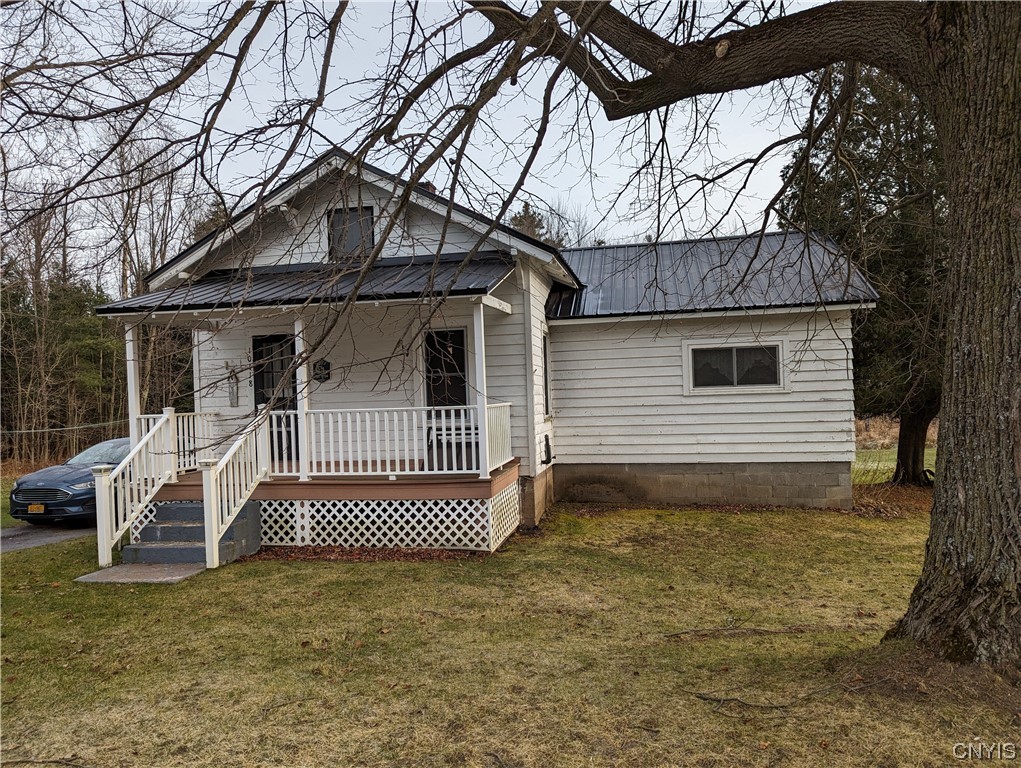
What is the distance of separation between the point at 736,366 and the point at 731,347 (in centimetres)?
35

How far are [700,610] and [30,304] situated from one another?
2266cm

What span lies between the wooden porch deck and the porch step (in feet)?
0.68

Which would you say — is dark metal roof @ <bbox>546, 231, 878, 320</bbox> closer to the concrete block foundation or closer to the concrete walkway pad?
the concrete block foundation

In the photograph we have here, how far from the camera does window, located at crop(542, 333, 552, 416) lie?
11.6 meters

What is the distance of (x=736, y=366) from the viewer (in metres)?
11.7

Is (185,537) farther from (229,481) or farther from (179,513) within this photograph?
(229,481)

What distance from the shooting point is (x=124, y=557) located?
838cm

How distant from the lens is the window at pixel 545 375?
1162 centimetres

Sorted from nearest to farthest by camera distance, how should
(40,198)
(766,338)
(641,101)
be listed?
(40,198), (641,101), (766,338)

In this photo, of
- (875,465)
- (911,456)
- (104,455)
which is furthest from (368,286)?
(875,465)

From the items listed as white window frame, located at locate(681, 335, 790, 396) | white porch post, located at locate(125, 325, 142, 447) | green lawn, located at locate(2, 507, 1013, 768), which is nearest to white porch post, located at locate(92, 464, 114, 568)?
green lawn, located at locate(2, 507, 1013, 768)

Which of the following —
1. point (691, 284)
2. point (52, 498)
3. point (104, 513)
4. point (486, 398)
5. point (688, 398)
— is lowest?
point (52, 498)

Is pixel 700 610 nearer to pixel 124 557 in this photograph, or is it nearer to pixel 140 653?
pixel 140 653

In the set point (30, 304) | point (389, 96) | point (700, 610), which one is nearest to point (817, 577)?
point (700, 610)
